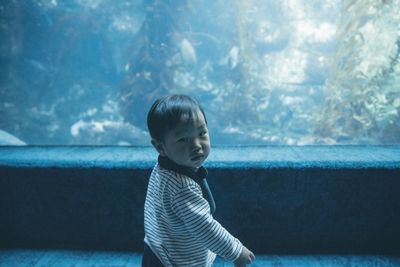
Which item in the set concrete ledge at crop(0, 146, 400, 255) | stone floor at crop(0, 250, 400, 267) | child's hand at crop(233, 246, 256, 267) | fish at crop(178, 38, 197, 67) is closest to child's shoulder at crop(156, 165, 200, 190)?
child's hand at crop(233, 246, 256, 267)

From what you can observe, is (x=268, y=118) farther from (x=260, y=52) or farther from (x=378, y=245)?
(x=378, y=245)

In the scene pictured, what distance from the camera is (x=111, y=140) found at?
11109 millimetres

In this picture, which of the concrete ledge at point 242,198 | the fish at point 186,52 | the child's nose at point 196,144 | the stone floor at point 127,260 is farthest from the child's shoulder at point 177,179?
the fish at point 186,52

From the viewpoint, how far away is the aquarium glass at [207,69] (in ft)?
22.2

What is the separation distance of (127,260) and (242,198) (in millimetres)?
913

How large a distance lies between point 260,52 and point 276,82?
2209 millimetres

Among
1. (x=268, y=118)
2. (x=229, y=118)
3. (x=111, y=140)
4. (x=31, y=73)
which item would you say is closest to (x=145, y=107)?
(x=111, y=140)

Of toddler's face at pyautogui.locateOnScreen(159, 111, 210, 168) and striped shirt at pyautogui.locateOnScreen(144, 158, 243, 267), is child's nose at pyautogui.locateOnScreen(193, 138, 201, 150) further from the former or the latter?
striped shirt at pyautogui.locateOnScreen(144, 158, 243, 267)

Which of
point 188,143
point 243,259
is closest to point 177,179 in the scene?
point 188,143

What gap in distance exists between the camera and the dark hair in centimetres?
110

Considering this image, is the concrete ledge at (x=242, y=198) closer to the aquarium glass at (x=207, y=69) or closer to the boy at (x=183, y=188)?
the boy at (x=183, y=188)

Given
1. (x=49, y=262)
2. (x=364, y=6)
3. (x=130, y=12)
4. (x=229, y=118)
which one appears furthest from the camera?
(x=130, y=12)

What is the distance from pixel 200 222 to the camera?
3.68 feet

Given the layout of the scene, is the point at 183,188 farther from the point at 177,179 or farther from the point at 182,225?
the point at 182,225
